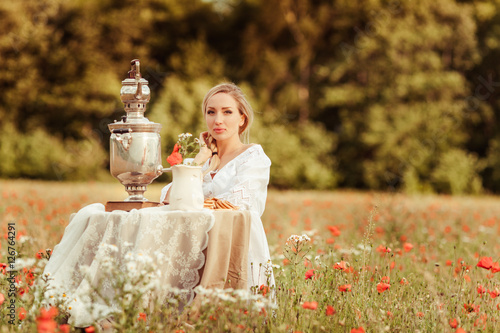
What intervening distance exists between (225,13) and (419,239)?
1020 inches

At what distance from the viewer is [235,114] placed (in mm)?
4137

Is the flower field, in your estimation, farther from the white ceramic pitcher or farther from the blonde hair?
the blonde hair

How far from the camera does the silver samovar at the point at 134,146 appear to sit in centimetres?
365

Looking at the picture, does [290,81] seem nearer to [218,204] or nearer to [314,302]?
[218,204]

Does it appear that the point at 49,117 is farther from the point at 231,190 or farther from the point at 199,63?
the point at 231,190

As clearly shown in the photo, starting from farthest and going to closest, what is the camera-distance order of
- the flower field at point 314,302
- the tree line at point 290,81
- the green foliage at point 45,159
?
the green foliage at point 45,159, the tree line at point 290,81, the flower field at point 314,302

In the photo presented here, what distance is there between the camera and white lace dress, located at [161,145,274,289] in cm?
373

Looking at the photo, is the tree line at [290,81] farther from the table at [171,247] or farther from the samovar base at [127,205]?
the table at [171,247]

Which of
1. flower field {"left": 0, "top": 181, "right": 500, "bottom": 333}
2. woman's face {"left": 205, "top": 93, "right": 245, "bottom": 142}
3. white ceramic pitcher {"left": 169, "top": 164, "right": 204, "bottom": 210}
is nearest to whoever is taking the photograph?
flower field {"left": 0, "top": 181, "right": 500, "bottom": 333}

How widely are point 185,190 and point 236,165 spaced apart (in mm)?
583

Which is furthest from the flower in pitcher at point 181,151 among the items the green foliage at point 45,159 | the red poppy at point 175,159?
the green foliage at point 45,159

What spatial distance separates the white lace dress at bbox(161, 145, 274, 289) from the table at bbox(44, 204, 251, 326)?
18cm

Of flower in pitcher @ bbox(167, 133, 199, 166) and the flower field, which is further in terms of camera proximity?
flower in pitcher @ bbox(167, 133, 199, 166)

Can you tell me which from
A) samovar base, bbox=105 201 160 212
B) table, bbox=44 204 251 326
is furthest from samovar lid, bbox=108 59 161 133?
table, bbox=44 204 251 326
